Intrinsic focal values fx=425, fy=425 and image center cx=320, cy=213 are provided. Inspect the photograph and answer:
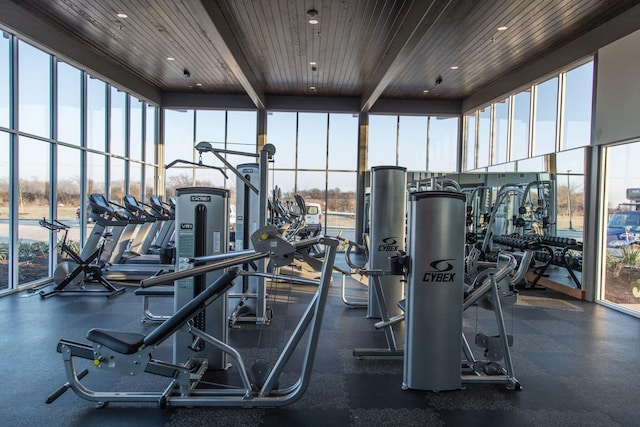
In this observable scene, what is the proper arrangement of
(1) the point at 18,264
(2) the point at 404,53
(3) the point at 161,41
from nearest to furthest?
(1) the point at 18,264 → (2) the point at 404,53 → (3) the point at 161,41

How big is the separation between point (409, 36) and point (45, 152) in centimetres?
573

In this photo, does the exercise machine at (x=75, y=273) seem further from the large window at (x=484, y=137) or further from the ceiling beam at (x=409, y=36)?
the large window at (x=484, y=137)

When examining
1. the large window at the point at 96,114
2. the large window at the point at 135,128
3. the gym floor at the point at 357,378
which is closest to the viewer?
the gym floor at the point at 357,378

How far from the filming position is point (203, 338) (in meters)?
2.59

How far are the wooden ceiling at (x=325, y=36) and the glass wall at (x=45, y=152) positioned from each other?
24.6 inches

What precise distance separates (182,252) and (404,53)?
4.86 m

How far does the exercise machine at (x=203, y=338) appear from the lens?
7.93 feet

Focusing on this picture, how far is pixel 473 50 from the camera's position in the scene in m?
7.41

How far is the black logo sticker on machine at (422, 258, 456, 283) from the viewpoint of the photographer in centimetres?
290

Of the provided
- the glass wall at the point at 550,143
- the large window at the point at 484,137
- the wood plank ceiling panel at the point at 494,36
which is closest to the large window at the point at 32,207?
the wood plank ceiling panel at the point at 494,36

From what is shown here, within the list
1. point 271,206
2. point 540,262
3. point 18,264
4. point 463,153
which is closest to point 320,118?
point 463,153

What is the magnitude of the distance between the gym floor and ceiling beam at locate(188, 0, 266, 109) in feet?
12.1

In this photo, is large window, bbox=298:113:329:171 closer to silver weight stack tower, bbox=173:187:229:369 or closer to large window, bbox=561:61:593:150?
large window, bbox=561:61:593:150

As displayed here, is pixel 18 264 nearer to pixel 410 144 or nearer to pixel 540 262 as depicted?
pixel 540 262
